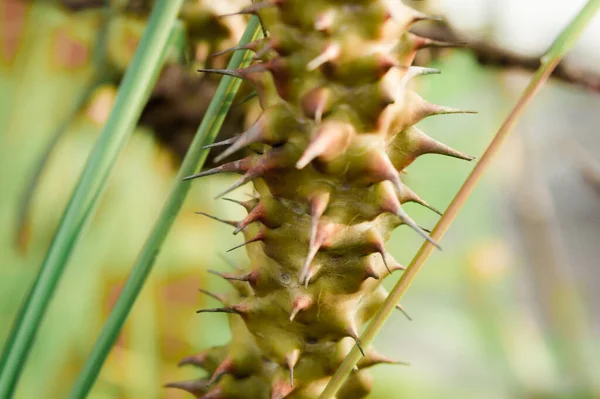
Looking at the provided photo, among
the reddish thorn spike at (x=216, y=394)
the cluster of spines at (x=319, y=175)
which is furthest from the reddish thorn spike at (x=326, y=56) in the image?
the reddish thorn spike at (x=216, y=394)

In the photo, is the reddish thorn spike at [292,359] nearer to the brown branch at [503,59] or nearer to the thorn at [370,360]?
the thorn at [370,360]

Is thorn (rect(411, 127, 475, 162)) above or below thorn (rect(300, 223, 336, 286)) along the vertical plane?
above

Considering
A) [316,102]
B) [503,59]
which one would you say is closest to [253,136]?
[316,102]

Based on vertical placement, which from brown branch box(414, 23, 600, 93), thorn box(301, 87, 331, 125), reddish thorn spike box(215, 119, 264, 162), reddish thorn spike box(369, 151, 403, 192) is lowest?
reddish thorn spike box(215, 119, 264, 162)

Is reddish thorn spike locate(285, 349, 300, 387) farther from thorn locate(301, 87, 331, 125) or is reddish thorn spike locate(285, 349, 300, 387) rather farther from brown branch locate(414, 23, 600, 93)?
brown branch locate(414, 23, 600, 93)

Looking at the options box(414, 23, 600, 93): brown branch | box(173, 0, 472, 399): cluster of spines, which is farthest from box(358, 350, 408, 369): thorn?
box(414, 23, 600, 93): brown branch

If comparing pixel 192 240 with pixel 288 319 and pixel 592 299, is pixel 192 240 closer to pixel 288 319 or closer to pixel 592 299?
pixel 288 319

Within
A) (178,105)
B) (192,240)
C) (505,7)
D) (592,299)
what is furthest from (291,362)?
(592,299)
